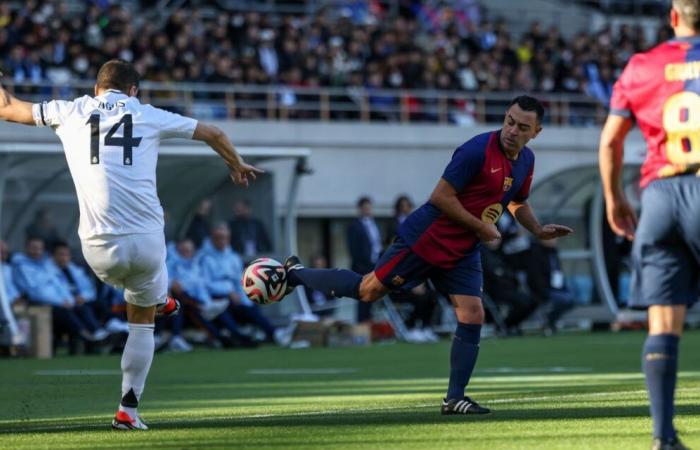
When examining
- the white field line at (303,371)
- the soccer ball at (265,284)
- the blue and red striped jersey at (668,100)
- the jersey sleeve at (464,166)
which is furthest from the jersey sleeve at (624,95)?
the white field line at (303,371)

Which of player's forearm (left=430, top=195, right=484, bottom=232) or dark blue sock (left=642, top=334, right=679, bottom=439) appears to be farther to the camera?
player's forearm (left=430, top=195, right=484, bottom=232)

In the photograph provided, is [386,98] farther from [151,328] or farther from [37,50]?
[151,328]

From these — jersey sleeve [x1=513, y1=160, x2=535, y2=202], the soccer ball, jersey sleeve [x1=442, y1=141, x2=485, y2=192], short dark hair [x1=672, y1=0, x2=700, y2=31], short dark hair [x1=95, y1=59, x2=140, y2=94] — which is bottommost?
the soccer ball

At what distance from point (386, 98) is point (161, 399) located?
20.9 metres

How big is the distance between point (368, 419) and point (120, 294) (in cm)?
1151

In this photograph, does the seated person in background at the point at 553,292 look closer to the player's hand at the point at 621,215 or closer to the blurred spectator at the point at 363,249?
the blurred spectator at the point at 363,249

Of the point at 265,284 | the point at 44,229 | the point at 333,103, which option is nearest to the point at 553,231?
the point at 265,284

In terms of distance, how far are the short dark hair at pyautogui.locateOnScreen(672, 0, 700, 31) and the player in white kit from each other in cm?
289

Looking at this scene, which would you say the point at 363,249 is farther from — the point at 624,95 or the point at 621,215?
the point at 624,95

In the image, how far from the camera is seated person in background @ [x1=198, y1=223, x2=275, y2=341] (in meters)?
21.1

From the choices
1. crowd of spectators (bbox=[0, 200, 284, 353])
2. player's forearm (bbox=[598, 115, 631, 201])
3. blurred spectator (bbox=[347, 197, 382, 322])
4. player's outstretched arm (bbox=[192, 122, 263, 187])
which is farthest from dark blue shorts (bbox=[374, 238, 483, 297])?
blurred spectator (bbox=[347, 197, 382, 322])

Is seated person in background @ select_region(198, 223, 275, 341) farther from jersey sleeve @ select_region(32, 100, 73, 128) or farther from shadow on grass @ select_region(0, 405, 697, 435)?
jersey sleeve @ select_region(32, 100, 73, 128)

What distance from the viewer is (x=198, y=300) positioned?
2080 centimetres

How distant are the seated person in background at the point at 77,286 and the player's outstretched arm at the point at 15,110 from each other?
11.4 metres
